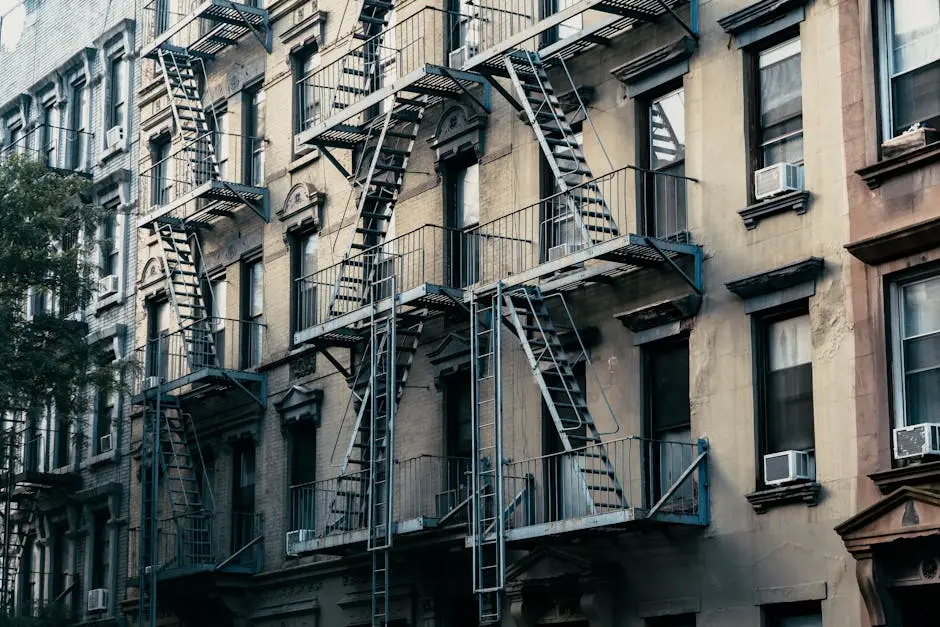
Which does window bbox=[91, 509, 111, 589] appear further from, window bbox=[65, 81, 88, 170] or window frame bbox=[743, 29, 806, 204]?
window frame bbox=[743, 29, 806, 204]

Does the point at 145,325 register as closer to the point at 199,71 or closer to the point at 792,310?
the point at 199,71

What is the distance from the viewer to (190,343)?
33344mm

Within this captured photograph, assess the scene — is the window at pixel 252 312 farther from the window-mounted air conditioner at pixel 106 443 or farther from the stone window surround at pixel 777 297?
the stone window surround at pixel 777 297

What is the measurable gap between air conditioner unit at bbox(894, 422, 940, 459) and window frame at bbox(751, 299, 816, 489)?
228 centimetres

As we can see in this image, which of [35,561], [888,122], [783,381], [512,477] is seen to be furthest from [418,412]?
[35,561]

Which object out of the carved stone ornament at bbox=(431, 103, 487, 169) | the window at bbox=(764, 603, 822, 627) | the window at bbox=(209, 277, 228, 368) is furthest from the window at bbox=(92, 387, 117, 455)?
the window at bbox=(764, 603, 822, 627)

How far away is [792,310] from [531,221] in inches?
214

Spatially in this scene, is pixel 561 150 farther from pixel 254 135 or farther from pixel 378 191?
pixel 254 135

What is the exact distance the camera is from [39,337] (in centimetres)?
3369

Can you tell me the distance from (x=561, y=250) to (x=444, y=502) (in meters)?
4.72

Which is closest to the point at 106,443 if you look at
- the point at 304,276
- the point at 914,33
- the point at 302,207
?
the point at 304,276

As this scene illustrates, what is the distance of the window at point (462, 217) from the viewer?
85.1ft

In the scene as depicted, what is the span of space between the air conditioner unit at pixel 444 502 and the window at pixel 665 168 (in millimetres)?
5471

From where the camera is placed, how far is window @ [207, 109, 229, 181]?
3381cm
